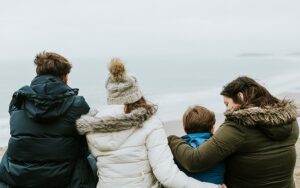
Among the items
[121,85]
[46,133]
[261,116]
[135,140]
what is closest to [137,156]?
[135,140]

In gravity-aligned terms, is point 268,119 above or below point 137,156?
above

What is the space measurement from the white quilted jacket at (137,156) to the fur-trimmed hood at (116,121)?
0.03m

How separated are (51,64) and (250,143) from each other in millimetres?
1376

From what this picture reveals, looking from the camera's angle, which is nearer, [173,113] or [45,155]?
[45,155]

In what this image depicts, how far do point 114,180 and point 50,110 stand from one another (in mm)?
599

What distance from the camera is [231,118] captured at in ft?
9.89

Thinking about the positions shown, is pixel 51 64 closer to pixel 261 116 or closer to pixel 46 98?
pixel 46 98

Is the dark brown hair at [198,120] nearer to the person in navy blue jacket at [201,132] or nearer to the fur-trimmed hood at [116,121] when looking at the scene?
the person in navy blue jacket at [201,132]

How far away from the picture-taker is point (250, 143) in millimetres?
3014

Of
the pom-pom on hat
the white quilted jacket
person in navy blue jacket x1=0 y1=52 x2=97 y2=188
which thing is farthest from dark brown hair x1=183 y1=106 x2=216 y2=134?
person in navy blue jacket x1=0 y1=52 x2=97 y2=188

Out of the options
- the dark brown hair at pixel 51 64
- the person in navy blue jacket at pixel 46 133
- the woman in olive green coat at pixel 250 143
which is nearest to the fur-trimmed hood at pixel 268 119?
the woman in olive green coat at pixel 250 143

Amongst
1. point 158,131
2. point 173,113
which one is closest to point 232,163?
point 158,131

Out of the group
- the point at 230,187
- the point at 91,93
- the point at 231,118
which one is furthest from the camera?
the point at 91,93

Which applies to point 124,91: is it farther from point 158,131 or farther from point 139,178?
point 139,178
